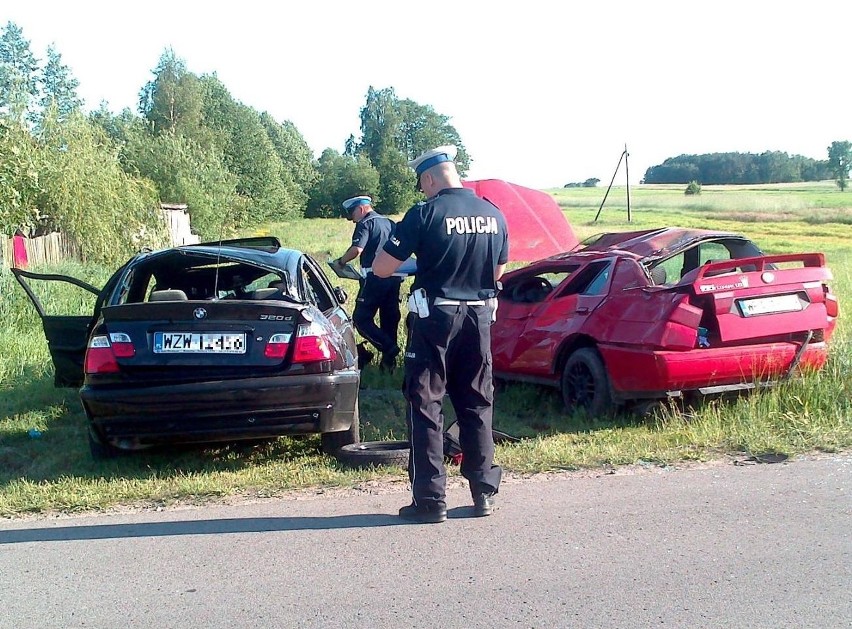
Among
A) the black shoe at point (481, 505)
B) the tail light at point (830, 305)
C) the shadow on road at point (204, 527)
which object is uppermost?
the tail light at point (830, 305)

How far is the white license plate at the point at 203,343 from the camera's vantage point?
17.7ft

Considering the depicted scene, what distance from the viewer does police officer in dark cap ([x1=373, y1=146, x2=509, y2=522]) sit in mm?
4473

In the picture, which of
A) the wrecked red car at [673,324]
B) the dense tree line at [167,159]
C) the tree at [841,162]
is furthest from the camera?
the tree at [841,162]

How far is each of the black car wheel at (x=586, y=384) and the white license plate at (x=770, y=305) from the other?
44.1 inches

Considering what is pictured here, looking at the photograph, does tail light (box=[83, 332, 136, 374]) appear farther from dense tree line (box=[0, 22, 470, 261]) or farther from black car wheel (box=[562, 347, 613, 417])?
dense tree line (box=[0, 22, 470, 261])

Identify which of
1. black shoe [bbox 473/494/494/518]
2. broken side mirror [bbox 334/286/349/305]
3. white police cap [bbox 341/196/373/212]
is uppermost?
white police cap [bbox 341/196/373/212]

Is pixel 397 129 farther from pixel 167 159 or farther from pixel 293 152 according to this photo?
pixel 167 159

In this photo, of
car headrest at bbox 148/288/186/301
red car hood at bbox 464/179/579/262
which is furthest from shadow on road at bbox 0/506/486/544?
red car hood at bbox 464/179/579/262

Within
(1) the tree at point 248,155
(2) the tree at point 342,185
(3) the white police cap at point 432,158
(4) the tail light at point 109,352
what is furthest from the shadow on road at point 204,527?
(1) the tree at point 248,155

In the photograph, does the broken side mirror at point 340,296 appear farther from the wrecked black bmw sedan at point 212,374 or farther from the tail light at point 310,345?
the tail light at point 310,345

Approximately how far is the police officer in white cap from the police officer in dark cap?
411 cm

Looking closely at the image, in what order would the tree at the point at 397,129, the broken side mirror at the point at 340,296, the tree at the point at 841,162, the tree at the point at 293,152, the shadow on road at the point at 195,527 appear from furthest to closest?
the tree at the point at 293,152, the tree at the point at 397,129, the tree at the point at 841,162, the broken side mirror at the point at 340,296, the shadow on road at the point at 195,527

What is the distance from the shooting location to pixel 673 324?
6.23 meters

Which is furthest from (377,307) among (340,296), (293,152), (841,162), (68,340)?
(293,152)
